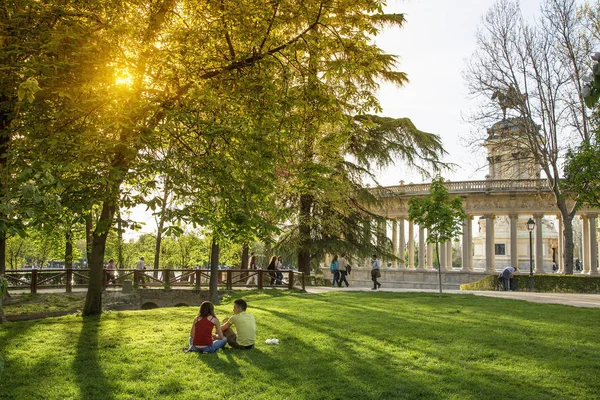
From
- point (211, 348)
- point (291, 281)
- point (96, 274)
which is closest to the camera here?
point (211, 348)

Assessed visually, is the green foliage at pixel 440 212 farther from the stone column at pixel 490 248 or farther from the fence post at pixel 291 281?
the stone column at pixel 490 248

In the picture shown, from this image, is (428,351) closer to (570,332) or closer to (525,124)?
(570,332)

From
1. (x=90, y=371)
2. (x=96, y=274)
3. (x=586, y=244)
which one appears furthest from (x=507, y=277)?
(x=90, y=371)

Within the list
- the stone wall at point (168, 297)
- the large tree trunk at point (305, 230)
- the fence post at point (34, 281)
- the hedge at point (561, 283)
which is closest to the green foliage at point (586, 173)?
the hedge at point (561, 283)

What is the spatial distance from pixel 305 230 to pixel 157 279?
861cm

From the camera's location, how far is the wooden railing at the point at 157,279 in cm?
2647

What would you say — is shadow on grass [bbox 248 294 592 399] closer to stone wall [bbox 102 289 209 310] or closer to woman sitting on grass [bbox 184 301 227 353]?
woman sitting on grass [bbox 184 301 227 353]

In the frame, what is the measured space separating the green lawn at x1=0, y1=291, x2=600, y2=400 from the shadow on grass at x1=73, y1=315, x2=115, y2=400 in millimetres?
19

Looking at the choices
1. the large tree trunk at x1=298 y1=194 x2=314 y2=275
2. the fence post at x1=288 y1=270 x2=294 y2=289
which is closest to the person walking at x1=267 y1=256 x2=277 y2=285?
the fence post at x1=288 y1=270 x2=294 y2=289

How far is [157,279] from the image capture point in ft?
97.2

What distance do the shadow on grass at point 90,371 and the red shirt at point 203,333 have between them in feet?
5.86

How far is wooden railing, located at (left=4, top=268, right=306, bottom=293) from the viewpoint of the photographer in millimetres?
26469

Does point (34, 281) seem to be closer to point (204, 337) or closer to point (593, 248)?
point (204, 337)

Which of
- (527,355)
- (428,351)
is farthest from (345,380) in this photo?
(527,355)
